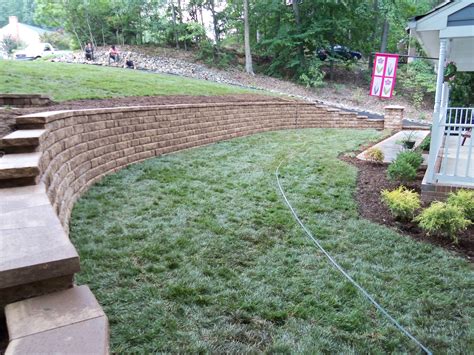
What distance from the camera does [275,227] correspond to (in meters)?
3.66

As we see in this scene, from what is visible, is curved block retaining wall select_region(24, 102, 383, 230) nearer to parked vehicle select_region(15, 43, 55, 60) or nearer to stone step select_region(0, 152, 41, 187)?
stone step select_region(0, 152, 41, 187)

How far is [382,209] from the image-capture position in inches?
173

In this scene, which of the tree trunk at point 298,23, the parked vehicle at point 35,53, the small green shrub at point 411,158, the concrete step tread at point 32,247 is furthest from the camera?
the parked vehicle at point 35,53

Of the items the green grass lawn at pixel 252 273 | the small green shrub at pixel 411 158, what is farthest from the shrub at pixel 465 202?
the small green shrub at pixel 411 158

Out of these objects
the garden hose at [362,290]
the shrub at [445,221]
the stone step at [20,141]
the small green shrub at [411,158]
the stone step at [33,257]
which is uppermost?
the stone step at [20,141]

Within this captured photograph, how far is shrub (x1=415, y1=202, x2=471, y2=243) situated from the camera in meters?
3.52

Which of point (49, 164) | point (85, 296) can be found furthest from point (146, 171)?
point (85, 296)

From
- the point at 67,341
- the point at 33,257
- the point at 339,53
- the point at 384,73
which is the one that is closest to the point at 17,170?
the point at 33,257

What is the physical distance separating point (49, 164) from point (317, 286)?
236 cm

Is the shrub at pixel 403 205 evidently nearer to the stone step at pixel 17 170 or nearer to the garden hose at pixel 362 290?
the garden hose at pixel 362 290

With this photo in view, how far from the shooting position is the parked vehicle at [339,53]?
70.1ft

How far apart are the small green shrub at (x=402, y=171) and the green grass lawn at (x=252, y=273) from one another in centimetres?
68

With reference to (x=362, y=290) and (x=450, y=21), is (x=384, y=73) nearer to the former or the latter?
(x=450, y=21)

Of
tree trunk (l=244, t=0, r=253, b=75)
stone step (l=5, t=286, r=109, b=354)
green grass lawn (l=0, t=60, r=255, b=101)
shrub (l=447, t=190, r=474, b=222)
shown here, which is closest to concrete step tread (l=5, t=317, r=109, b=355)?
stone step (l=5, t=286, r=109, b=354)
